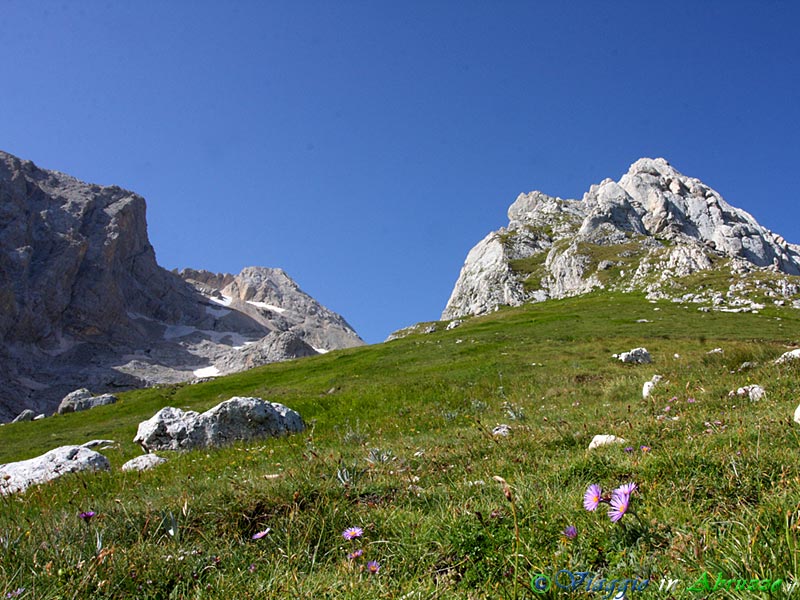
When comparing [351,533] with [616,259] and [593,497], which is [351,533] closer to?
[593,497]

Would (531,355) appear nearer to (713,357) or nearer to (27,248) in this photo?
(713,357)

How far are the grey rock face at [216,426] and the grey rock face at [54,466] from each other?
14.9ft

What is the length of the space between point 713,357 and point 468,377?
51.9 feet

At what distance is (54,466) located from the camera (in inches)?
476

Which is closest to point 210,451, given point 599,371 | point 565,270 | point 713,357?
point 713,357

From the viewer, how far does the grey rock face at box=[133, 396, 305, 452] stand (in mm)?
17609

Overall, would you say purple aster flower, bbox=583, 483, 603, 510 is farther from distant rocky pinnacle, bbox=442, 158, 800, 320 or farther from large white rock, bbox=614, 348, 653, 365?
distant rocky pinnacle, bbox=442, 158, 800, 320

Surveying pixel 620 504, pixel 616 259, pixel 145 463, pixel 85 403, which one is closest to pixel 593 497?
pixel 620 504

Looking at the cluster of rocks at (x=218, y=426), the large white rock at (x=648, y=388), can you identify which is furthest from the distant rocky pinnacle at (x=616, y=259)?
the cluster of rocks at (x=218, y=426)

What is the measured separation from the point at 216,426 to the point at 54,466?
6.07 m

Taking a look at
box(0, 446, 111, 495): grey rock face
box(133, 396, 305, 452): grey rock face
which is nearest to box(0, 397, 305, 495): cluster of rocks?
box(133, 396, 305, 452): grey rock face

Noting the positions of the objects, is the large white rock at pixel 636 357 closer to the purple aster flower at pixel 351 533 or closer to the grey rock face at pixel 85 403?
the purple aster flower at pixel 351 533

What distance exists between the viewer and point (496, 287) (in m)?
153

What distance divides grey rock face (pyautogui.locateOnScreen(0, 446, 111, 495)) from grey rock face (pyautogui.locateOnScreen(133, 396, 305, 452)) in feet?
14.9
